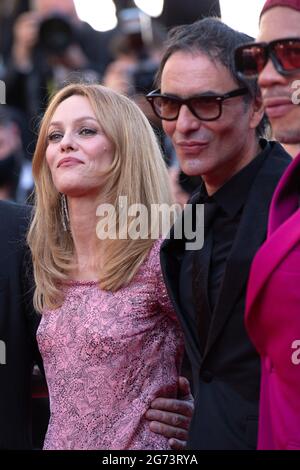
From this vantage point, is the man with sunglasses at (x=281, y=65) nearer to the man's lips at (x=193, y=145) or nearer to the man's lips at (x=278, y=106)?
the man's lips at (x=278, y=106)

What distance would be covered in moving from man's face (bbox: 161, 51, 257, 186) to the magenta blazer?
1.49 ft

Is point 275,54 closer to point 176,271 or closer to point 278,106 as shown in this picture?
point 278,106

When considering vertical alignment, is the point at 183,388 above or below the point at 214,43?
below

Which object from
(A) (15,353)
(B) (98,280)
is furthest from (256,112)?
(A) (15,353)

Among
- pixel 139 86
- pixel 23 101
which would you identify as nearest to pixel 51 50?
pixel 23 101

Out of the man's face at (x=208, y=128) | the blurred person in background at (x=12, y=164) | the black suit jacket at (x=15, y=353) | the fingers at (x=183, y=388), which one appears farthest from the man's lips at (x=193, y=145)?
the blurred person in background at (x=12, y=164)

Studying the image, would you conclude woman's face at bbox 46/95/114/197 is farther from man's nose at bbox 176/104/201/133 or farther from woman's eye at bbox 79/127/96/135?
man's nose at bbox 176/104/201/133

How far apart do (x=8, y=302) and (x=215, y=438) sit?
40.4 inches

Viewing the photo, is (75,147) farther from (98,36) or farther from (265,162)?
(98,36)

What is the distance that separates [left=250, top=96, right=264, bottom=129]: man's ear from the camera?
9.25ft

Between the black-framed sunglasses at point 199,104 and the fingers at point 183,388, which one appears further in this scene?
the fingers at point 183,388

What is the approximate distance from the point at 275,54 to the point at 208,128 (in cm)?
38

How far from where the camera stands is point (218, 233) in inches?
106

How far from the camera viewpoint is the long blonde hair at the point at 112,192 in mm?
3107
